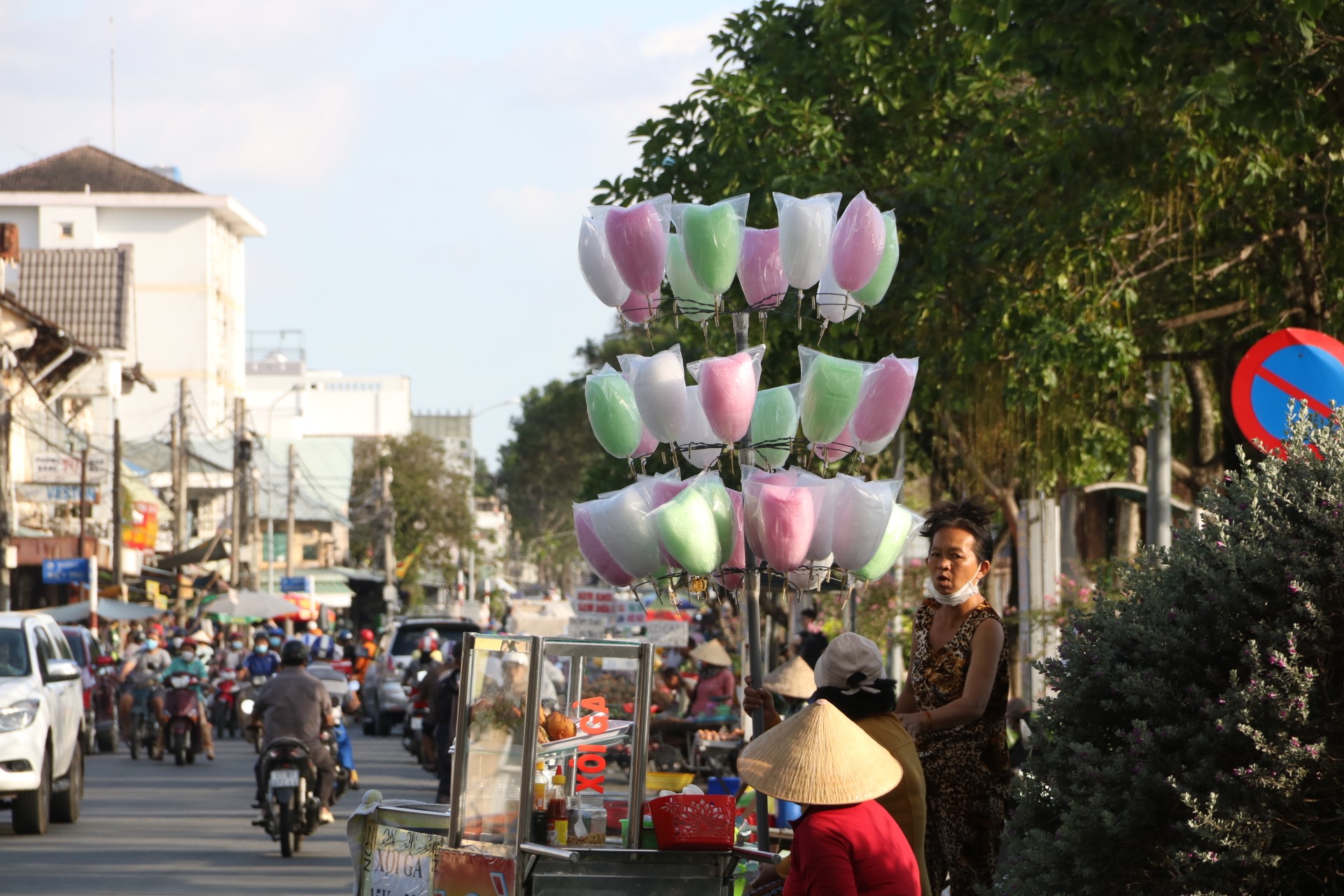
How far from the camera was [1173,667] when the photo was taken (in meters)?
4.72

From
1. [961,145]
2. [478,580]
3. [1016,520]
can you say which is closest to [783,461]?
[961,145]

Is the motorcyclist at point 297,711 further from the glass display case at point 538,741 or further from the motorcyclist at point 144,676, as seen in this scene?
the motorcyclist at point 144,676

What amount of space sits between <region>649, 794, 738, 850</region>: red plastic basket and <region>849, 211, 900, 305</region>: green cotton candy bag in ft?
8.32

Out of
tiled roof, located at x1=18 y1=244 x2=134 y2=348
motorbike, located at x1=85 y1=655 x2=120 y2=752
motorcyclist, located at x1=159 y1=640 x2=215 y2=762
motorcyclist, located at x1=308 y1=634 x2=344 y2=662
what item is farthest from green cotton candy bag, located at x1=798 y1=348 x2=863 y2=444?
tiled roof, located at x1=18 y1=244 x2=134 y2=348

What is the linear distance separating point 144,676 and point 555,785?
69.9 feet

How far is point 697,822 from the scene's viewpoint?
20.2 ft

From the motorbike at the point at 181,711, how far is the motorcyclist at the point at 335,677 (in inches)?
66.0

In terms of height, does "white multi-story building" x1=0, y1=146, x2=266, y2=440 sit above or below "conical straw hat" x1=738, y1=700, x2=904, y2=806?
above

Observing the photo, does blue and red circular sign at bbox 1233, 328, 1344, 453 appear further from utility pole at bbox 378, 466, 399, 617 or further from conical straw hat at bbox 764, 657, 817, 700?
utility pole at bbox 378, 466, 399, 617

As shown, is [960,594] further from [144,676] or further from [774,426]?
[144,676]

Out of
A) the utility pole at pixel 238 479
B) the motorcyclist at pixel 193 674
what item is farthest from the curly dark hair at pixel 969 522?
the utility pole at pixel 238 479

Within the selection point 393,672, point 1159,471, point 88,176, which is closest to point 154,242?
point 88,176

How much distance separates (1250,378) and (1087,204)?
4.93m

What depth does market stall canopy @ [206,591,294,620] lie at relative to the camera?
40094 mm
